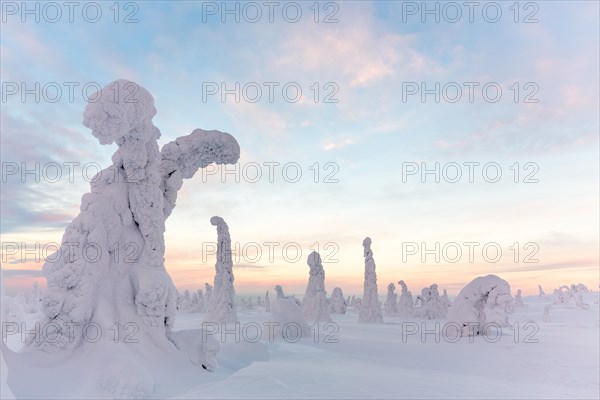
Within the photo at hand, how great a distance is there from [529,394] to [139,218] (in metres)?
8.59

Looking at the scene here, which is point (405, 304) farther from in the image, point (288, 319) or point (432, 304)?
point (288, 319)

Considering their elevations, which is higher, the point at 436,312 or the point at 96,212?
the point at 96,212

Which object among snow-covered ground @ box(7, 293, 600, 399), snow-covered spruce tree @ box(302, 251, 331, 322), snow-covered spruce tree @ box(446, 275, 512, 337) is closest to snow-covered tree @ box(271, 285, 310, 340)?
snow-covered ground @ box(7, 293, 600, 399)

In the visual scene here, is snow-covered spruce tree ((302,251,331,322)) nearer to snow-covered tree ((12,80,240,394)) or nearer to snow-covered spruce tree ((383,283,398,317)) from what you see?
snow-covered spruce tree ((383,283,398,317))

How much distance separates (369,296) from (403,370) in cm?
1953

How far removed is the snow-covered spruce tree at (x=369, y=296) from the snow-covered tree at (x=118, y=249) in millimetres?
22312

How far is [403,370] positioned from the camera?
10.4 m

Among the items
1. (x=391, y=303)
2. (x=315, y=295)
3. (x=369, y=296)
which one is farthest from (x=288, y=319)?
(x=391, y=303)

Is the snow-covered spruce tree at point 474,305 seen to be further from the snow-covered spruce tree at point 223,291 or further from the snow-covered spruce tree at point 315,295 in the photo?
the snow-covered spruce tree at point 315,295

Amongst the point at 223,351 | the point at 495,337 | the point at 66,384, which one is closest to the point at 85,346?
the point at 66,384

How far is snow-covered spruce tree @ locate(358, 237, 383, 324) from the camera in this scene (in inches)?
1149

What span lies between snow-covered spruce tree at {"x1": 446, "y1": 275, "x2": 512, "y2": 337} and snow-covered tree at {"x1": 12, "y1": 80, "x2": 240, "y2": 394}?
12.8 m

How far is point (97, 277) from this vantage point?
8.14m

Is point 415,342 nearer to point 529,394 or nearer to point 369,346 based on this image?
point 369,346
